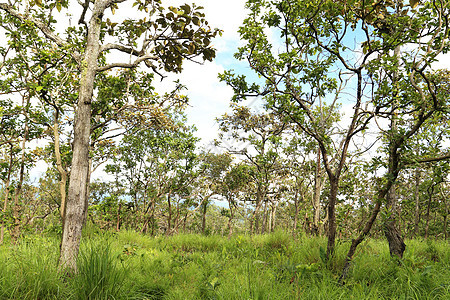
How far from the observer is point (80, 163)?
12.6ft

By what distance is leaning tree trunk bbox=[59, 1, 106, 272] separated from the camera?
3.61 m

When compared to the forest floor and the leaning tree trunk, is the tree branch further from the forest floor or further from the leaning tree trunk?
the forest floor

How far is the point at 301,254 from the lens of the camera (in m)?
5.64

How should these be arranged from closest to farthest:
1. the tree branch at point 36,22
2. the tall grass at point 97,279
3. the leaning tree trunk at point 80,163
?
1. the tall grass at point 97,279
2. the leaning tree trunk at point 80,163
3. the tree branch at point 36,22

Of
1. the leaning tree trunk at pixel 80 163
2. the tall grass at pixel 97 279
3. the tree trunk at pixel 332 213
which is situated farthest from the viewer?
the tree trunk at pixel 332 213

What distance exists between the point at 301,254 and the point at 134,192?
11.2 meters

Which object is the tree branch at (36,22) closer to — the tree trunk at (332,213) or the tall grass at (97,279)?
the tall grass at (97,279)

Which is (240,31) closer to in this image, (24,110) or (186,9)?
(186,9)

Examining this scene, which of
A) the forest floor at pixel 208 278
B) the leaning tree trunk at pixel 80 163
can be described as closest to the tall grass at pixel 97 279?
the forest floor at pixel 208 278

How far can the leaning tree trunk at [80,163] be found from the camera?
3.61m

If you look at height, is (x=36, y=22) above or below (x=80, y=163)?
above

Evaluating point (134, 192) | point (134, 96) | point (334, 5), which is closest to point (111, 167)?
point (134, 192)

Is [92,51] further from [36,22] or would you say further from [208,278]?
[208,278]

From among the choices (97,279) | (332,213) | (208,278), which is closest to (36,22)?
(97,279)
